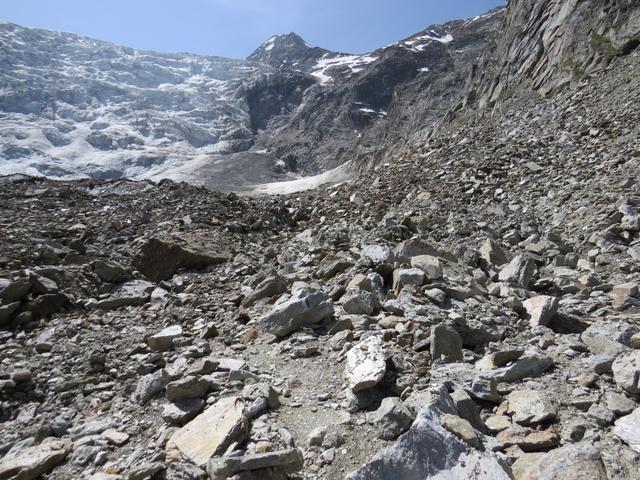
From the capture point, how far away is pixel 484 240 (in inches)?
308

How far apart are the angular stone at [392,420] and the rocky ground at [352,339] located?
14 mm

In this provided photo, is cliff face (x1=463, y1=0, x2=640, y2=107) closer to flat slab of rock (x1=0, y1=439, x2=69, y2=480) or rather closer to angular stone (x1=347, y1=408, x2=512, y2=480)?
angular stone (x1=347, y1=408, x2=512, y2=480)

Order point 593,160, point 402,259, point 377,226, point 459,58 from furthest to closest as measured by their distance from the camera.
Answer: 1. point 459,58
2. point 377,226
3. point 593,160
4. point 402,259

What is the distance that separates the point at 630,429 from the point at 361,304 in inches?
112

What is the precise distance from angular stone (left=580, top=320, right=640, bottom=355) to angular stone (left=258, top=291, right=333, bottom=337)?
261cm

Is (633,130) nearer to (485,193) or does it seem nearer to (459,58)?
(485,193)

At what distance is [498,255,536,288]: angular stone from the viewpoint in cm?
584

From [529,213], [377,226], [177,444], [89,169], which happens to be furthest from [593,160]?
[89,169]

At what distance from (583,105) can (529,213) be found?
21.3 feet

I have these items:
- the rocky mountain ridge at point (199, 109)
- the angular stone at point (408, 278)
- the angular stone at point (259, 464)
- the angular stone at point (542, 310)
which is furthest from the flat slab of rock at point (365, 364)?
the rocky mountain ridge at point (199, 109)

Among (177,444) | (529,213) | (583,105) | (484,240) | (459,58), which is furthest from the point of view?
(459,58)

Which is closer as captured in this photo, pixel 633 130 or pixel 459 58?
pixel 633 130

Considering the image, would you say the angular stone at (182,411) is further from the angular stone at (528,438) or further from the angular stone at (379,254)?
the angular stone at (379,254)

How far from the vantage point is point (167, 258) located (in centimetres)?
862
